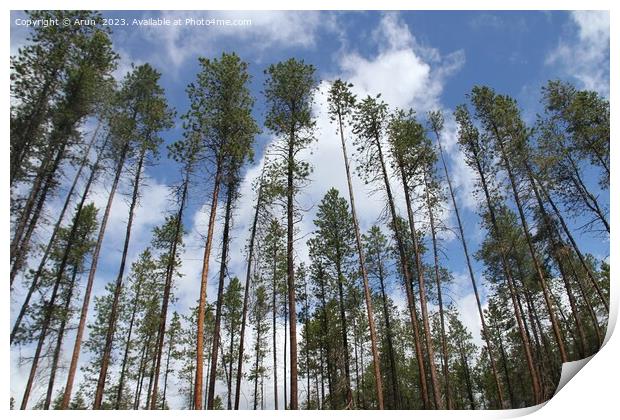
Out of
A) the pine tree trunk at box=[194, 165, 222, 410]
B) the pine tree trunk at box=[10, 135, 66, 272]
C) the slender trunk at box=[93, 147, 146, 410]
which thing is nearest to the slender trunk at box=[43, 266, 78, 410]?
the slender trunk at box=[93, 147, 146, 410]

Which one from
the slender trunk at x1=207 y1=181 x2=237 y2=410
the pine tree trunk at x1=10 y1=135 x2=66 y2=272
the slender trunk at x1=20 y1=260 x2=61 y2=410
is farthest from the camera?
the slender trunk at x1=20 y1=260 x2=61 y2=410

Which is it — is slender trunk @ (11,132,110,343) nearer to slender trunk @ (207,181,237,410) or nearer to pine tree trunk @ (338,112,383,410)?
slender trunk @ (207,181,237,410)

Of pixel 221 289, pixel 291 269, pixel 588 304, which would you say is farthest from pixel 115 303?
pixel 588 304

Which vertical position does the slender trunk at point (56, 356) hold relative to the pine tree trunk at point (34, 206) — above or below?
below

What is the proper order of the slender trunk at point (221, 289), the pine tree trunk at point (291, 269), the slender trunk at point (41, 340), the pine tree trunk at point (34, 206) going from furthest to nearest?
the slender trunk at point (41, 340) → the slender trunk at point (221, 289) → the pine tree trunk at point (291, 269) → the pine tree trunk at point (34, 206)

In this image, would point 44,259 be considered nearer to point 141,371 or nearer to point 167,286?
point 167,286

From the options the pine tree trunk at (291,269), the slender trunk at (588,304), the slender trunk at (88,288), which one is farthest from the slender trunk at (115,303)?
the slender trunk at (588,304)

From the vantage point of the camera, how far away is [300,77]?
14570mm

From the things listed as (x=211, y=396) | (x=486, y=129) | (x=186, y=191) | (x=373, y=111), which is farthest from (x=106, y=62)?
(x=486, y=129)

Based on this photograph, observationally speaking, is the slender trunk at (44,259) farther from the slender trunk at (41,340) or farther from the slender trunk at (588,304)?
the slender trunk at (588,304)

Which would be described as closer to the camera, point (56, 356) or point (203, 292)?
point (203, 292)

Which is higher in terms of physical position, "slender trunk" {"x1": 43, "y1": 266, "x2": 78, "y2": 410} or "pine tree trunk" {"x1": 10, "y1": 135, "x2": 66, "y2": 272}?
"pine tree trunk" {"x1": 10, "y1": 135, "x2": 66, "y2": 272}

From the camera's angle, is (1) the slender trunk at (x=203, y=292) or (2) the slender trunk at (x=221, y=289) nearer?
(1) the slender trunk at (x=203, y=292)

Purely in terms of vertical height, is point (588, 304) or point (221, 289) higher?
point (221, 289)
